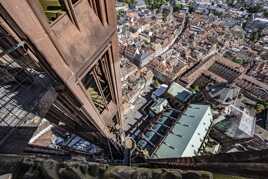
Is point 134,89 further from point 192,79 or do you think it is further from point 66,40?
point 66,40

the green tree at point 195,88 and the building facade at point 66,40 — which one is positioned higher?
the green tree at point 195,88

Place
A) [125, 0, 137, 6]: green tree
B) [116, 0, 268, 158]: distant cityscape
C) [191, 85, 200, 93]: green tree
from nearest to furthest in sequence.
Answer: [116, 0, 268, 158]: distant cityscape
[191, 85, 200, 93]: green tree
[125, 0, 137, 6]: green tree

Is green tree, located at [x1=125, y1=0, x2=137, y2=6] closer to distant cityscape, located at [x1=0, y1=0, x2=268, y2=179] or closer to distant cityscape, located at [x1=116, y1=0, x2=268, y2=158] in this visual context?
distant cityscape, located at [x1=116, y1=0, x2=268, y2=158]

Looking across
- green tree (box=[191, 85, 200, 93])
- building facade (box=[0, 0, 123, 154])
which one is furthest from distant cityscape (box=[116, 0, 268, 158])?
building facade (box=[0, 0, 123, 154])

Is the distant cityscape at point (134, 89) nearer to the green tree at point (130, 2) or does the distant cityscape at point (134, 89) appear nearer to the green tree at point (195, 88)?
the green tree at point (195, 88)

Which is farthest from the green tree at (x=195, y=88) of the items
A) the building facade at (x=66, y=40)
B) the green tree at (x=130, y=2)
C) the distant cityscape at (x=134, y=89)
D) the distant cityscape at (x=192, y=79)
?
the green tree at (x=130, y=2)

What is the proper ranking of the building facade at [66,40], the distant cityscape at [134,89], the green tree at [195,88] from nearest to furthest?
the distant cityscape at [134,89]
the building facade at [66,40]
the green tree at [195,88]

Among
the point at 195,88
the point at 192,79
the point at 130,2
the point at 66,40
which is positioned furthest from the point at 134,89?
the point at 130,2

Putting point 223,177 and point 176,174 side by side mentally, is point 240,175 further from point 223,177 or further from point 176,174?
point 176,174
